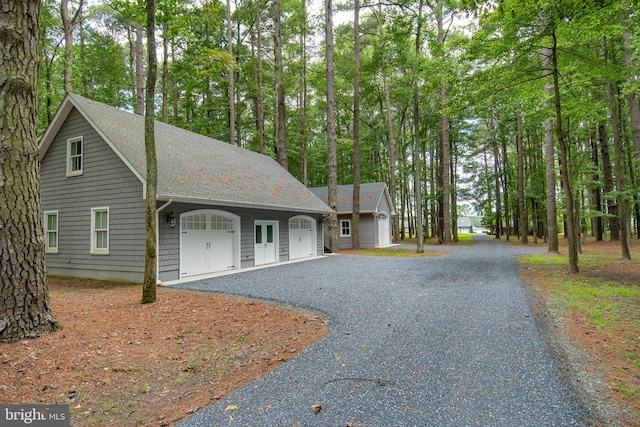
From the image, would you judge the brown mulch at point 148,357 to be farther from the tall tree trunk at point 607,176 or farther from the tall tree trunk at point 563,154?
the tall tree trunk at point 607,176

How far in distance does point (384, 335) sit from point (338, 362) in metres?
1.10

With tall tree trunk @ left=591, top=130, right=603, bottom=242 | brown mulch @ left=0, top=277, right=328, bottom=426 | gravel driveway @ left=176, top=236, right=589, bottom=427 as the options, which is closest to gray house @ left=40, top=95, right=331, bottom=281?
brown mulch @ left=0, top=277, right=328, bottom=426

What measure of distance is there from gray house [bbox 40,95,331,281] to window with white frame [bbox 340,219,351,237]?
32.5 feet

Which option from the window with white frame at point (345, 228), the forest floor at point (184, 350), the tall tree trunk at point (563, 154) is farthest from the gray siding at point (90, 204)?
the window with white frame at point (345, 228)

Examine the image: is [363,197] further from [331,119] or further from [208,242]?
[208,242]

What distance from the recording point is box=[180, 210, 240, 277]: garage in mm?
9656

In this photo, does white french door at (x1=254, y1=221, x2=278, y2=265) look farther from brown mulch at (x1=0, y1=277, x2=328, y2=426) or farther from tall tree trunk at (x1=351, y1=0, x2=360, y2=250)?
tall tree trunk at (x1=351, y1=0, x2=360, y2=250)

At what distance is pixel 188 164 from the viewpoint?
10945mm

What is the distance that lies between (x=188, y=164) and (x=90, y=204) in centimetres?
314

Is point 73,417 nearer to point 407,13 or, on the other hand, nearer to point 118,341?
point 118,341

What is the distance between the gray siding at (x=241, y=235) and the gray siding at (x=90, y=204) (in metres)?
0.58

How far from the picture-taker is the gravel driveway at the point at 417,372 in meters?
2.57

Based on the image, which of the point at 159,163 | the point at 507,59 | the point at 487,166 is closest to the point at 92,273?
the point at 159,163

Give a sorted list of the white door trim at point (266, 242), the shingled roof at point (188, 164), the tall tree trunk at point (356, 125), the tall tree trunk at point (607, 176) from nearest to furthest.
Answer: the shingled roof at point (188, 164), the white door trim at point (266, 242), the tall tree trunk at point (356, 125), the tall tree trunk at point (607, 176)
